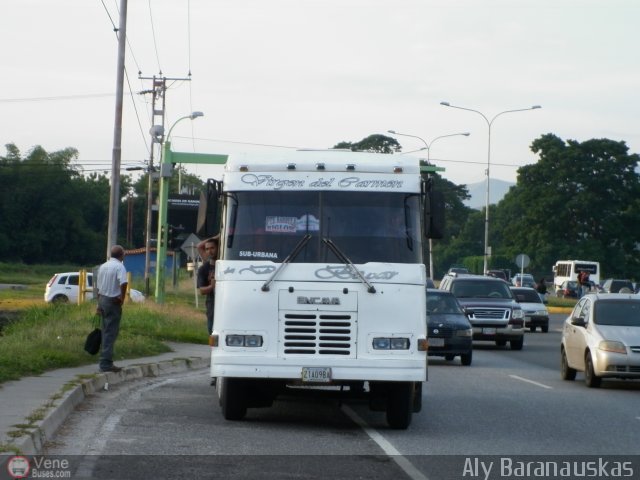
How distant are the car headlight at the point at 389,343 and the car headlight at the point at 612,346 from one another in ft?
23.4

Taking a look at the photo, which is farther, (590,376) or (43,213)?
(43,213)

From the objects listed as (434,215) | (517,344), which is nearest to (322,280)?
(434,215)

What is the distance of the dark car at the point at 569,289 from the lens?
249 feet

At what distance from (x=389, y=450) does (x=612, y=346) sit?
323 inches

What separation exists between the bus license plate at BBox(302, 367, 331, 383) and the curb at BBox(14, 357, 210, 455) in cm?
262

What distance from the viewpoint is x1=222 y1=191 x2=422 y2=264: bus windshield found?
12.4 m

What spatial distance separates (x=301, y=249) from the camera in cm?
1236

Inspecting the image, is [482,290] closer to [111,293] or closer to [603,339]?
[603,339]

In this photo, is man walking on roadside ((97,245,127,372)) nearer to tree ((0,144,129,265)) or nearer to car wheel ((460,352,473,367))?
car wheel ((460,352,473,367))

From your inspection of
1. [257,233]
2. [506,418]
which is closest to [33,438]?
[257,233]

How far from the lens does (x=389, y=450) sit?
11.0m

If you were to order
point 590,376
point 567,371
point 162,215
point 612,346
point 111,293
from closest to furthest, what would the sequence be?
point 111,293, point 612,346, point 590,376, point 567,371, point 162,215

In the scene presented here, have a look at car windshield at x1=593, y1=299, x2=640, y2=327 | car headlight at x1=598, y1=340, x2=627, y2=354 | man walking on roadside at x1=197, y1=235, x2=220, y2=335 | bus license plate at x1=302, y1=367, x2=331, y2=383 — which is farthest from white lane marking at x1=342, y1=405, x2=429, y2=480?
car windshield at x1=593, y1=299, x2=640, y2=327

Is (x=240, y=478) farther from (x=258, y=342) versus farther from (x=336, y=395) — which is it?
(x=336, y=395)
